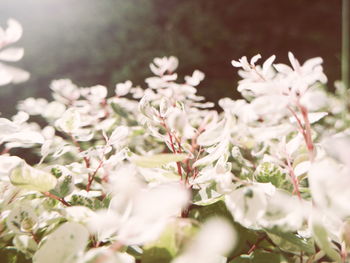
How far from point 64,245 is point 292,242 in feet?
1.16

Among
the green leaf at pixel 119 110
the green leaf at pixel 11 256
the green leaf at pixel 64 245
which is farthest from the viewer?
the green leaf at pixel 119 110

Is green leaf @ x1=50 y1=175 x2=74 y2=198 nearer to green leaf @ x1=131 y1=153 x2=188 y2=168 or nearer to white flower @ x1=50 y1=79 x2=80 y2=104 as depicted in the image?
green leaf @ x1=131 y1=153 x2=188 y2=168

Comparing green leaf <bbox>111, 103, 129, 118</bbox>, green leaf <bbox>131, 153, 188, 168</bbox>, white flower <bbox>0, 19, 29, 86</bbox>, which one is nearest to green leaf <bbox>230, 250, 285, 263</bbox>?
green leaf <bbox>131, 153, 188, 168</bbox>

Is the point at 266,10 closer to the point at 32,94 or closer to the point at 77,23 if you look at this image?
the point at 77,23

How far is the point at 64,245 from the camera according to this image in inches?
21.6

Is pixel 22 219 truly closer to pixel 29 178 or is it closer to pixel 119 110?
pixel 29 178

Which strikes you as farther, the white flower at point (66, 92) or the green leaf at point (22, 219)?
the white flower at point (66, 92)

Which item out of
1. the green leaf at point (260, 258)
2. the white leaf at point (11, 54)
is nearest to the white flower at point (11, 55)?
the white leaf at point (11, 54)

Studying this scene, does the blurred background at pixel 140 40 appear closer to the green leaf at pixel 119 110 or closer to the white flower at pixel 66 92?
the white flower at pixel 66 92

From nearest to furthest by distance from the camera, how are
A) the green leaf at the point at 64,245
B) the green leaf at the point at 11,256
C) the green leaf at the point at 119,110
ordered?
1. the green leaf at the point at 64,245
2. the green leaf at the point at 11,256
3. the green leaf at the point at 119,110

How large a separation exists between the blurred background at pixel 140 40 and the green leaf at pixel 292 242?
16.1 ft

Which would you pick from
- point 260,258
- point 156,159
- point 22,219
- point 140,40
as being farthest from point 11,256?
point 140,40

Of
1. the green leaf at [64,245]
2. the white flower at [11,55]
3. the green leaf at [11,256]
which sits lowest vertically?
the green leaf at [11,256]

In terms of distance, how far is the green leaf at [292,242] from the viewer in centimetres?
60
